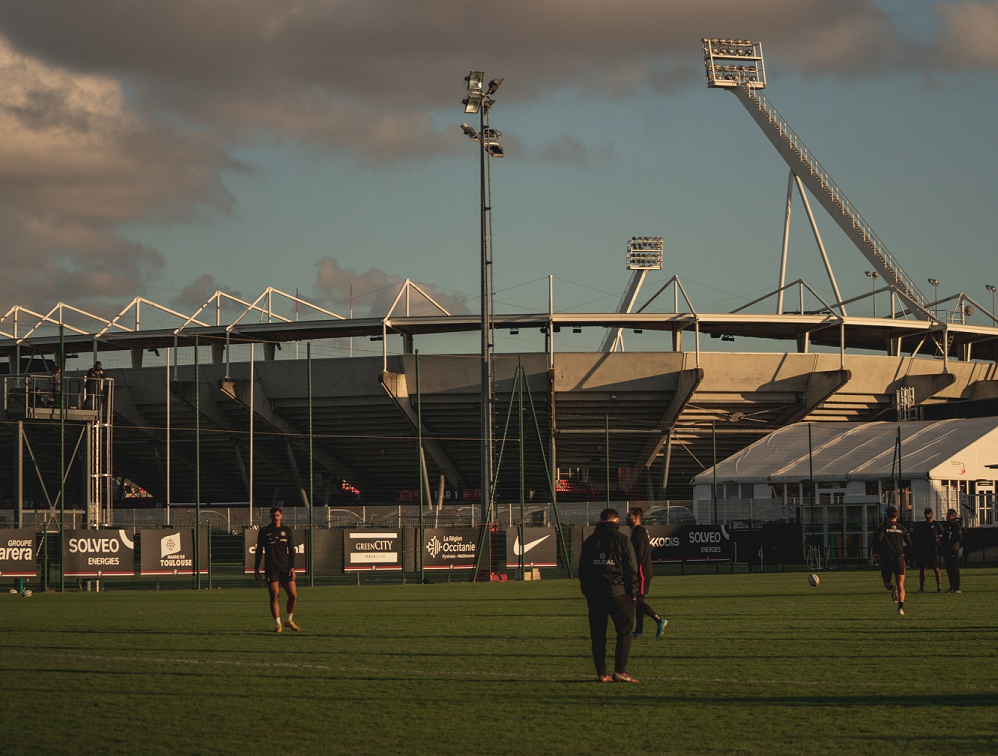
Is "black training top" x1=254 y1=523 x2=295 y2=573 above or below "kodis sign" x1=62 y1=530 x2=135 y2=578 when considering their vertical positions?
above

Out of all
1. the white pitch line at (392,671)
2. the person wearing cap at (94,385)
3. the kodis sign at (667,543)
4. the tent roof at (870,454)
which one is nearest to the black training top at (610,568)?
the white pitch line at (392,671)

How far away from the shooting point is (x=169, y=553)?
27.4 m

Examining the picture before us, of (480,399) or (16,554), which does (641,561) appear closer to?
(16,554)

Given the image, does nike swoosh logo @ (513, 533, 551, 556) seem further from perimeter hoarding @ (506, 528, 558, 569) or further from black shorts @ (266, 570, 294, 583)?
black shorts @ (266, 570, 294, 583)

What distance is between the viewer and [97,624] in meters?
16.7

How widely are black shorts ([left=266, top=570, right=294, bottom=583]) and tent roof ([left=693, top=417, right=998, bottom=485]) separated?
1213 inches

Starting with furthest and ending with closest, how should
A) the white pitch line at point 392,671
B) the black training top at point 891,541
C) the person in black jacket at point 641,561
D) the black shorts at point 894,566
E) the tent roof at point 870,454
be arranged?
the tent roof at point 870,454
the black training top at point 891,541
the black shorts at point 894,566
the person in black jacket at point 641,561
the white pitch line at point 392,671

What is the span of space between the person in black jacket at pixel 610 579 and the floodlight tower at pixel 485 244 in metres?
20.6

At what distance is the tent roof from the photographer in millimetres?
44969

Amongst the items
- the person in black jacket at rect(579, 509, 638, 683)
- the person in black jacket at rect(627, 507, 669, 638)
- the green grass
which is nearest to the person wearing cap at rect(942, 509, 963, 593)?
the green grass

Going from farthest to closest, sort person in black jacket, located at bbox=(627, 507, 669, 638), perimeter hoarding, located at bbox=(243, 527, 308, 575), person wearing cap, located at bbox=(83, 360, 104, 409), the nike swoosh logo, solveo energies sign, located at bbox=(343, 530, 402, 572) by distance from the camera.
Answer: person wearing cap, located at bbox=(83, 360, 104, 409), the nike swoosh logo, solveo energies sign, located at bbox=(343, 530, 402, 572), perimeter hoarding, located at bbox=(243, 527, 308, 575), person in black jacket, located at bbox=(627, 507, 669, 638)

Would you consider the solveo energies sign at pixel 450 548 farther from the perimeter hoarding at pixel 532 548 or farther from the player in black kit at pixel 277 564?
the player in black kit at pixel 277 564

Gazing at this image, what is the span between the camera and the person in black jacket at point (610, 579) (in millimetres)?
10047

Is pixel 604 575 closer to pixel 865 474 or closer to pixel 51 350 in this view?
pixel 865 474
